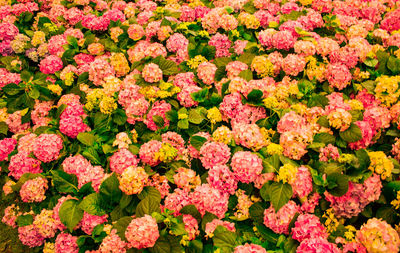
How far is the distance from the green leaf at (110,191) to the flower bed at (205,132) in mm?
12

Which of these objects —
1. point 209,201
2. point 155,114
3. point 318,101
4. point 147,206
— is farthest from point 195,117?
point 318,101

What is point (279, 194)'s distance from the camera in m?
2.76

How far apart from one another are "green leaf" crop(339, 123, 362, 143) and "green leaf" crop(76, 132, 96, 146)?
10.1ft

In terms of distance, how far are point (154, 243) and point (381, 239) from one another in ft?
6.85

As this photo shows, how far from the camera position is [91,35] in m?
4.78

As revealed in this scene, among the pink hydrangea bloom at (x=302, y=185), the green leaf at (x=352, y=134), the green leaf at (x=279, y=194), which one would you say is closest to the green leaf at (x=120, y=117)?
the green leaf at (x=279, y=194)

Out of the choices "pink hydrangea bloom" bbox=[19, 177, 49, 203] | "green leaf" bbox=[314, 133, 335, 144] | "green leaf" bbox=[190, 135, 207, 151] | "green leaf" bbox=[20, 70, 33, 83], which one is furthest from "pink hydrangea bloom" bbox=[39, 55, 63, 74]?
"green leaf" bbox=[314, 133, 335, 144]

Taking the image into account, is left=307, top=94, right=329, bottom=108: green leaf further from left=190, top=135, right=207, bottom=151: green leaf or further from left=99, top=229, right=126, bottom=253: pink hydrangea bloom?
left=99, top=229, right=126, bottom=253: pink hydrangea bloom

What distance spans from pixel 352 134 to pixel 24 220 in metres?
4.11

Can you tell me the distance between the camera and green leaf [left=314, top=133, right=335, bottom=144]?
3117mm

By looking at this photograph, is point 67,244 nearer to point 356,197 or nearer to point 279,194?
point 279,194

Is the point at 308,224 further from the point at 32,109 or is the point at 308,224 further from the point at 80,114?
the point at 32,109

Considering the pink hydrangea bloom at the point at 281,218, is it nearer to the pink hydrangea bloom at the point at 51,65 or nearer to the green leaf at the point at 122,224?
the green leaf at the point at 122,224

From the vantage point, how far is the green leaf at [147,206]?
2727 millimetres
